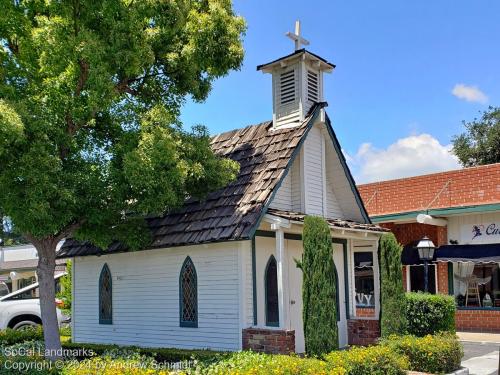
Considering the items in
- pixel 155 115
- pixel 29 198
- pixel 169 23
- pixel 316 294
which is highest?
pixel 169 23

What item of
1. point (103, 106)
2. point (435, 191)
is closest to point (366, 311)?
point (435, 191)

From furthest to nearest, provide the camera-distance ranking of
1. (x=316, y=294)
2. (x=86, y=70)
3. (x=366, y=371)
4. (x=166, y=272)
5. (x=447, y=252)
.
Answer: (x=447, y=252), (x=166, y=272), (x=86, y=70), (x=316, y=294), (x=366, y=371)

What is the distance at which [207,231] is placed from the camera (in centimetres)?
1288

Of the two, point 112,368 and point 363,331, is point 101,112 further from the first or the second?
point 363,331

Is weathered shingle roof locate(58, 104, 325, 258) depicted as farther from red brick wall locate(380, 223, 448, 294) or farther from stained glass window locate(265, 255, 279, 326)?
red brick wall locate(380, 223, 448, 294)

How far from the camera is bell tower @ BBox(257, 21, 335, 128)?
15.0m

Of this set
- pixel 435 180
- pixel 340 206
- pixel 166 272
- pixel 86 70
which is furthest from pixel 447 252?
pixel 86 70

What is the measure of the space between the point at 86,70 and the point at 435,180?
15.8 m

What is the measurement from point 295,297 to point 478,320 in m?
9.87

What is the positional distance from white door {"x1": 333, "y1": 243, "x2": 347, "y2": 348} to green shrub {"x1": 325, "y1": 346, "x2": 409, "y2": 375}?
397 centimetres

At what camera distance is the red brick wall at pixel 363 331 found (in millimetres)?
14836

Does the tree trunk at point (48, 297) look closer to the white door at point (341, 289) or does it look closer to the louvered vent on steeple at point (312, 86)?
the white door at point (341, 289)

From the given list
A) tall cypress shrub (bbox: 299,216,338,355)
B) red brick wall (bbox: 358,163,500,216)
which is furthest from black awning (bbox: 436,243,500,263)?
tall cypress shrub (bbox: 299,216,338,355)

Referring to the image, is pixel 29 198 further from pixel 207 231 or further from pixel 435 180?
pixel 435 180
